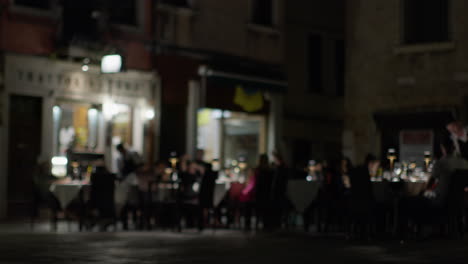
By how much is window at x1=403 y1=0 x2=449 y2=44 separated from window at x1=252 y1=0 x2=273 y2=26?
3.82 m

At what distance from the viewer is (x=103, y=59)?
20281 mm

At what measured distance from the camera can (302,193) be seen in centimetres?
1694

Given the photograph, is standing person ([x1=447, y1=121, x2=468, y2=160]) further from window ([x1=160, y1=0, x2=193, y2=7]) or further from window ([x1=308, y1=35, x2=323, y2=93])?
window ([x1=308, y1=35, x2=323, y2=93])

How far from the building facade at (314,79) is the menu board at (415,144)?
4.05 metres

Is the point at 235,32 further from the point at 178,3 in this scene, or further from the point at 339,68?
the point at 339,68

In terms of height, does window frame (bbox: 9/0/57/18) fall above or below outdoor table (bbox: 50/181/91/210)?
above

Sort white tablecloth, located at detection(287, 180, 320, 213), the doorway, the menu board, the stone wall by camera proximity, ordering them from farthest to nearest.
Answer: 1. the stone wall
2. the menu board
3. the doorway
4. white tablecloth, located at detection(287, 180, 320, 213)

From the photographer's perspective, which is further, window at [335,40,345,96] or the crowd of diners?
window at [335,40,345,96]

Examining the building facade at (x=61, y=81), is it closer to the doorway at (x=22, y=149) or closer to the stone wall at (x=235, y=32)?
the doorway at (x=22, y=149)

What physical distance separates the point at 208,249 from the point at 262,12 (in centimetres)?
1443

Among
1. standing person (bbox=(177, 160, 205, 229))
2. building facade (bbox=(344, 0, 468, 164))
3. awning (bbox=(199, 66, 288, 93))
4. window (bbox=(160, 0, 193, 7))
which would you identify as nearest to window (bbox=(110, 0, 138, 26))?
window (bbox=(160, 0, 193, 7))

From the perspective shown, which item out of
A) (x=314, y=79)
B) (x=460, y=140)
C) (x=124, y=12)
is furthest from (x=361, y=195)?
(x=314, y=79)

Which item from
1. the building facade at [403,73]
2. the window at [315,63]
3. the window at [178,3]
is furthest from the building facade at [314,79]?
the window at [178,3]

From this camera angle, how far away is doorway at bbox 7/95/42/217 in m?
19.7
